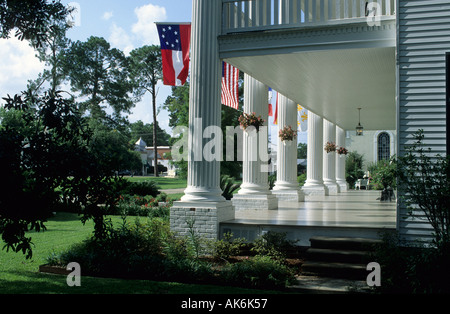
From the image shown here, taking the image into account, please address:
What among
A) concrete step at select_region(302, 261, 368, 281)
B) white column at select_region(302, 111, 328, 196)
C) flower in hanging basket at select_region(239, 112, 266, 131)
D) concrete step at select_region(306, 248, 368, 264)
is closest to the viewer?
concrete step at select_region(302, 261, 368, 281)

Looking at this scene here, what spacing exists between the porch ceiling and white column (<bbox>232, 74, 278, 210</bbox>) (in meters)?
0.58

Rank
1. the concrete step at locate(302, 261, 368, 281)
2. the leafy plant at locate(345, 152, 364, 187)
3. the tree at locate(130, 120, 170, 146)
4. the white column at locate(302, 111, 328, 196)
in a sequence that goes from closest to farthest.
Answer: the concrete step at locate(302, 261, 368, 281)
the white column at locate(302, 111, 328, 196)
the leafy plant at locate(345, 152, 364, 187)
the tree at locate(130, 120, 170, 146)

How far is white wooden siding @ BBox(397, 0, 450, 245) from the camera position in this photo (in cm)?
748

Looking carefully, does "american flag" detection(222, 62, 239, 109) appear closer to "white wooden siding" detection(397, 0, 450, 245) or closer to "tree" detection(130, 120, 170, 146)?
"white wooden siding" detection(397, 0, 450, 245)

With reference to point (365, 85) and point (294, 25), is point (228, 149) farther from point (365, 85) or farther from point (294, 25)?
point (294, 25)

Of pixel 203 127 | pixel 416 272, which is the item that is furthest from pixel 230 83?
pixel 416 272

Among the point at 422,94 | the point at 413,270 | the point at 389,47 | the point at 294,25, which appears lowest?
the point at 413,270

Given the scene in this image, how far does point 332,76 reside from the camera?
1116cm

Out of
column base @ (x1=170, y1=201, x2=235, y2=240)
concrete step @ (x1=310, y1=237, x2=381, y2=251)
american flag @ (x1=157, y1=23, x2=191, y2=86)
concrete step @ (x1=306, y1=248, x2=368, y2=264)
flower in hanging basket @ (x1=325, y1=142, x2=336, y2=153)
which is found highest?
american flag @ (x1=157, y1=23, x2=191, y2=86)

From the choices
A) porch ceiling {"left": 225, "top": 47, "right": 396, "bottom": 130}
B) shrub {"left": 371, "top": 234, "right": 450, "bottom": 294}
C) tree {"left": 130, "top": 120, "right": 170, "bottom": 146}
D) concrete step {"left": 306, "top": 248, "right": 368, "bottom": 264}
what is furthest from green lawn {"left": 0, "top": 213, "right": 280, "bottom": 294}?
tree {"left": 130, "top": 120, "right": 170, "bottom": 146}

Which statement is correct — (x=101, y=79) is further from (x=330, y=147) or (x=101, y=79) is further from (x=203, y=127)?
(x=203, y=127)

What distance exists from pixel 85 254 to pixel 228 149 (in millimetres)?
19096

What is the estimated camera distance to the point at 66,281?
679 cm
